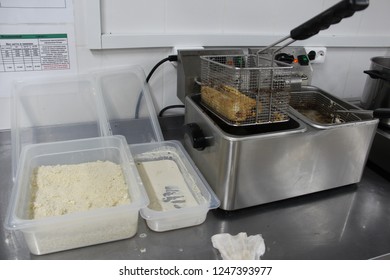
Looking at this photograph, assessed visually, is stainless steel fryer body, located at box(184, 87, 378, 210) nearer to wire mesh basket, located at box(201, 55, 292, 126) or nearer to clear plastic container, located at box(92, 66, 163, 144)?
wire mesh basket, located at box(201, 55, 292, 126)

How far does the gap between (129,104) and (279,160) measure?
54cm

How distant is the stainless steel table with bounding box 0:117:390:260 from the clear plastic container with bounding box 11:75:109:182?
0.46 ft

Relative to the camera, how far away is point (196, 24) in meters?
1.04

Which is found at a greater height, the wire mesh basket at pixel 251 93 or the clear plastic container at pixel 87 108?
the wire mesh basket at pixel 251 93

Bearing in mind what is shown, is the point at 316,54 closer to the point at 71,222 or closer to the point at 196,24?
the point at 196,24

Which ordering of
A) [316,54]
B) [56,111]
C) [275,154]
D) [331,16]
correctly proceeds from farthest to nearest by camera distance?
[316,54] < [56,111] < [275,154] < [331,16]

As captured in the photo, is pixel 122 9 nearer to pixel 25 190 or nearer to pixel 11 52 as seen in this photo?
pixel 11 52

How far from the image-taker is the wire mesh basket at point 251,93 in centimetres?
73

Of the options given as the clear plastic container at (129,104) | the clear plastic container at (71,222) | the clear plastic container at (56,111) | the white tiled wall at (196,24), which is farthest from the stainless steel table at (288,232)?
the white tiled wall at (196,24)

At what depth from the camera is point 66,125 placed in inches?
39.9

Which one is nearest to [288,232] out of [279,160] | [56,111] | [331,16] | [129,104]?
[279,160]

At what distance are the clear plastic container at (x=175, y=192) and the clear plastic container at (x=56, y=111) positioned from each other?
5.6 inches

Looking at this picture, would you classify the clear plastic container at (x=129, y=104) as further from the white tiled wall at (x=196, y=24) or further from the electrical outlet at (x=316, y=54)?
the electrical outlet at (x=316, y=54)

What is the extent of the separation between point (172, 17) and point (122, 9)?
15 cm
